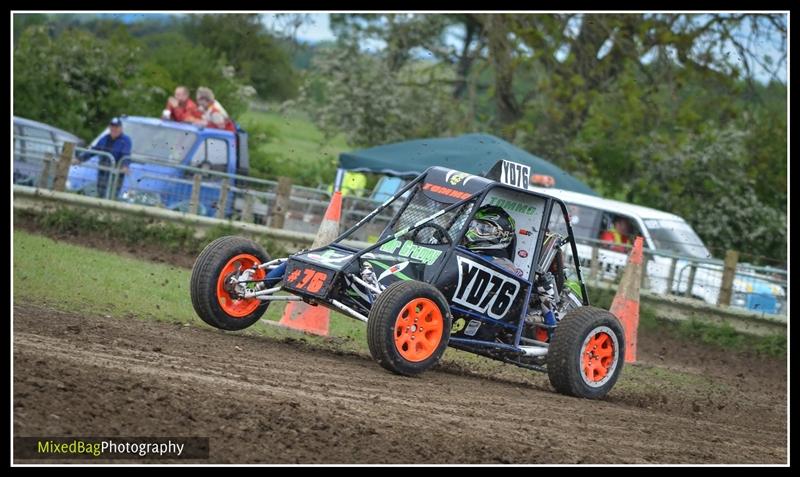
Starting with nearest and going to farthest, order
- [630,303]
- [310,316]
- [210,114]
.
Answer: [310,316]
[630,303]
[210,114]

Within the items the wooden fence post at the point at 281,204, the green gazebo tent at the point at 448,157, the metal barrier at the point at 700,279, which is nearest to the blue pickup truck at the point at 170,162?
the wooden fence post at the point at 281,204

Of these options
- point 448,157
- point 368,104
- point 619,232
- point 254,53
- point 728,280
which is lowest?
point 728,280

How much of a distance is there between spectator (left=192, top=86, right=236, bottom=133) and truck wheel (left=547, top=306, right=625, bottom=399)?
1171cm

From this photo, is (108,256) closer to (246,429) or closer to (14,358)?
(14,358)

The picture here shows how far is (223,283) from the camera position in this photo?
9094mm

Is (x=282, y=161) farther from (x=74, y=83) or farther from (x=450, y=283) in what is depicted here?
(x=450, y=283)

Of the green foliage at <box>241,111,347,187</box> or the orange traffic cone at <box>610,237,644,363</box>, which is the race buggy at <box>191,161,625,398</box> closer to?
the orange traffic cone at <box>610,237,644,363</box>

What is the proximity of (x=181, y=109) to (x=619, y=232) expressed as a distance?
7.57 metres

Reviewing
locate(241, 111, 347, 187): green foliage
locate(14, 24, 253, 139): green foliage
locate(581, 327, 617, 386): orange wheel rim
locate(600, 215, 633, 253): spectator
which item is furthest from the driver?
locate(14, 24, 253, 139): green foliage

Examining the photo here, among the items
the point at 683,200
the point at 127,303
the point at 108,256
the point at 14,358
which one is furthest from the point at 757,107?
the point at 14,358

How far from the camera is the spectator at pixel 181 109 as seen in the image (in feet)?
65.4

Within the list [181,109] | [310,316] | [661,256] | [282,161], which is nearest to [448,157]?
[661,256]

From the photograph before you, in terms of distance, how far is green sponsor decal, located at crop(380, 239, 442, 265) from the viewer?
351 inches

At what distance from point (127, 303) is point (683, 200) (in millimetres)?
15983
